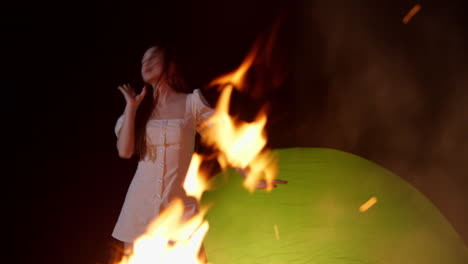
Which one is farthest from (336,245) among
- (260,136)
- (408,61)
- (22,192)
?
(22,192)

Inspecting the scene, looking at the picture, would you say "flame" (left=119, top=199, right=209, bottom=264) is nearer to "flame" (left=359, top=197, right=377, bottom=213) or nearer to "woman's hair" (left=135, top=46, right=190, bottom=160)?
"woman's hair" (left=135, top=46, right=190, bottom=160)

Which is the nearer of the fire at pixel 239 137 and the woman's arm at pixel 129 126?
the woman's arm at pixel 129 126

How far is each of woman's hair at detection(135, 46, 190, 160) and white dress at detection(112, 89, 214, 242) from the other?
→ 30mm

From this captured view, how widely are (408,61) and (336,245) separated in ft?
4.80

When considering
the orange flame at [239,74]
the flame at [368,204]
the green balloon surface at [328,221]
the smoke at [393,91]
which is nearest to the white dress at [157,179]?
the green balloon surface at [328,221]

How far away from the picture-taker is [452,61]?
126 inches

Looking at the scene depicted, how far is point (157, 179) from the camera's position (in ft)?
6.38

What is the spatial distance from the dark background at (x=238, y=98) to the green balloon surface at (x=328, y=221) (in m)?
0.31

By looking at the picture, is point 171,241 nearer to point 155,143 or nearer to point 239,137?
point 155,143

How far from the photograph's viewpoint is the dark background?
244cm

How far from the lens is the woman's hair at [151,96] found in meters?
1.98

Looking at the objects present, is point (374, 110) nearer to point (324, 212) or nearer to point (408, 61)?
point (408, 61)

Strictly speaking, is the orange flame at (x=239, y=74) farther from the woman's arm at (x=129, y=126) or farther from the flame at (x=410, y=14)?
the woman's arm at (x=129, y=126)

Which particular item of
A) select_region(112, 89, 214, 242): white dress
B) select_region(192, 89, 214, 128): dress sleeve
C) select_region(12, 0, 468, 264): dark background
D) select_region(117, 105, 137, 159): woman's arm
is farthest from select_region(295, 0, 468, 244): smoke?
select_region(117, 105, 137, 159): woman's arm
